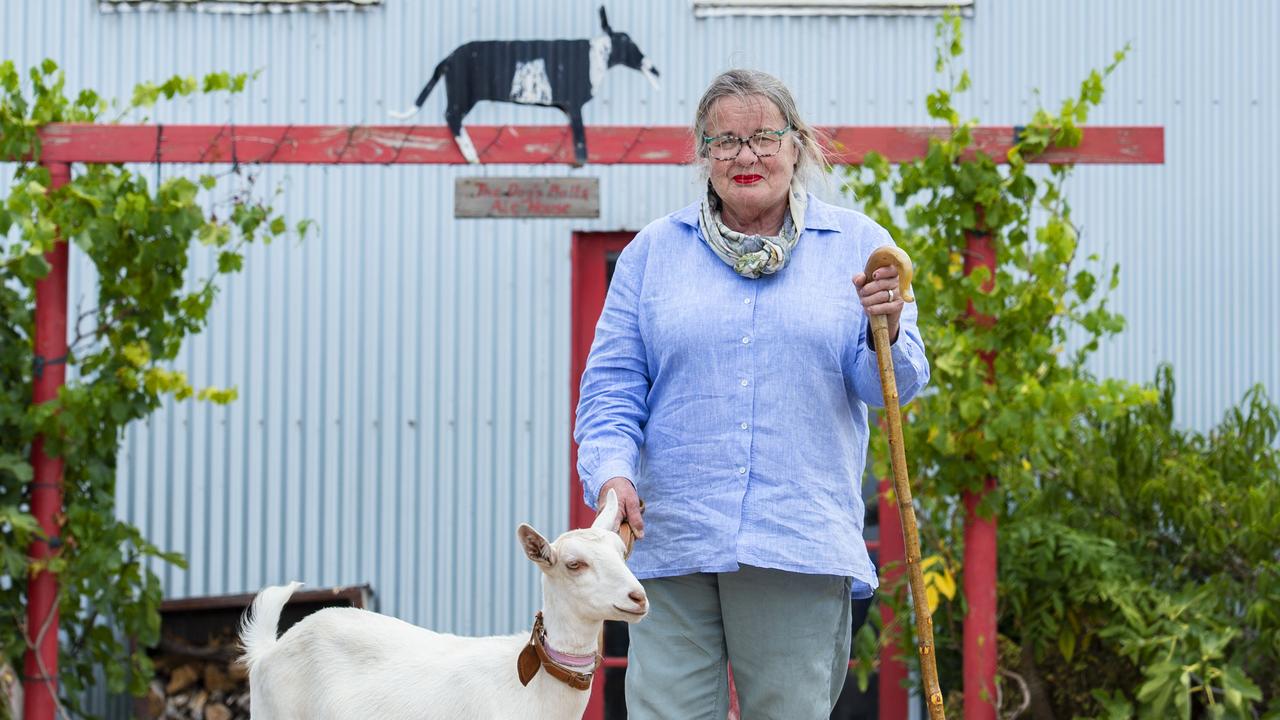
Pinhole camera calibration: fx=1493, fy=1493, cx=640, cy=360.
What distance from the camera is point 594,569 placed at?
2531mm

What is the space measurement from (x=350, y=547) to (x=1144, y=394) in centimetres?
297

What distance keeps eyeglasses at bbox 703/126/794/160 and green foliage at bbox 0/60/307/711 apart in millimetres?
2479

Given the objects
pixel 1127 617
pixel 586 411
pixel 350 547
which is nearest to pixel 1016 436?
pixel 1127 617

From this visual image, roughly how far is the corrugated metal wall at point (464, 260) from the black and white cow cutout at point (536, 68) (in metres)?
0.20

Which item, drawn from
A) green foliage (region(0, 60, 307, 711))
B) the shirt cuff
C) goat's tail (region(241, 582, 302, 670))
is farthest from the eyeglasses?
green foliage (region(0, 60, 307, 711))

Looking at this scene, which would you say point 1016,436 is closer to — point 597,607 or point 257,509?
point 597,607

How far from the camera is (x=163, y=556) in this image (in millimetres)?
5105

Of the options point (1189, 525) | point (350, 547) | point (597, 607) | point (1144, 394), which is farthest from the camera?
point (350, 547)

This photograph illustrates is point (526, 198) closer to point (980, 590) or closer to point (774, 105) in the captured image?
point (980, 590)

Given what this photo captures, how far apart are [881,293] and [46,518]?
132 inches

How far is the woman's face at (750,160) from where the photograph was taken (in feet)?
8.87

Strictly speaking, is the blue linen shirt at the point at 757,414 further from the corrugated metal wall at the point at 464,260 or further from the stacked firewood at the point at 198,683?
the stacked firewood at the point at 198,683

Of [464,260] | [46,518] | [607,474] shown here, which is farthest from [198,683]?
[607,474]

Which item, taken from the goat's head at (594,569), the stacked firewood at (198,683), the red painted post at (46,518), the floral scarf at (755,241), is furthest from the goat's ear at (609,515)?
the stacked firewood at (198,683)
